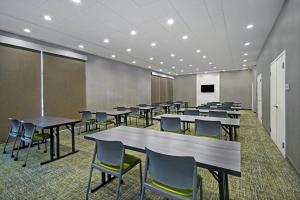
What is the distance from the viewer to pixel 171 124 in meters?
3.25

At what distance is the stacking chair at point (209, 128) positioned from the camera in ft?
8.92

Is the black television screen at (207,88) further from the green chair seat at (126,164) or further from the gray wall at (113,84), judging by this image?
the green chair seat at (126,164)

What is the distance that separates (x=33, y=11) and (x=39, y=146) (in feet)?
A: 10.4

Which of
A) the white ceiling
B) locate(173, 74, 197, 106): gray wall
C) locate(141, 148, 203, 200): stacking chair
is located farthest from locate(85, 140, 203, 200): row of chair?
locate(173, 74, 197, 106): gray wall

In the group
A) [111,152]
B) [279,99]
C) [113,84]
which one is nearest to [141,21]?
[111,152]

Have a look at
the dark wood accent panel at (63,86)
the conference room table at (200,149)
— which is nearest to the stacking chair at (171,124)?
the conference room table at (200,149)

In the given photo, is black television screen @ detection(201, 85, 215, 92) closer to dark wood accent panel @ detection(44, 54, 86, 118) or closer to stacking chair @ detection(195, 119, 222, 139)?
dark wood accent panel @ detection(44, 54, 86, 118)

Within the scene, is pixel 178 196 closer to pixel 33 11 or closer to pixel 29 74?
pixel 33 11

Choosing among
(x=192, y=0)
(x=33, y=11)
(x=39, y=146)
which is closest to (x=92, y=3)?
(x=33, y=11)

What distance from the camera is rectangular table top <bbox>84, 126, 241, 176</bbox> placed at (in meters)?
1.20

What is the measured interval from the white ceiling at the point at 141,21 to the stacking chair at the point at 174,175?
2829mm

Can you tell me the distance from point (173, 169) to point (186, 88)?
1361 cm

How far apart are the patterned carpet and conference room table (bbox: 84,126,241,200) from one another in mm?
377

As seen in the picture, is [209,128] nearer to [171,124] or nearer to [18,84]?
[171,124]
